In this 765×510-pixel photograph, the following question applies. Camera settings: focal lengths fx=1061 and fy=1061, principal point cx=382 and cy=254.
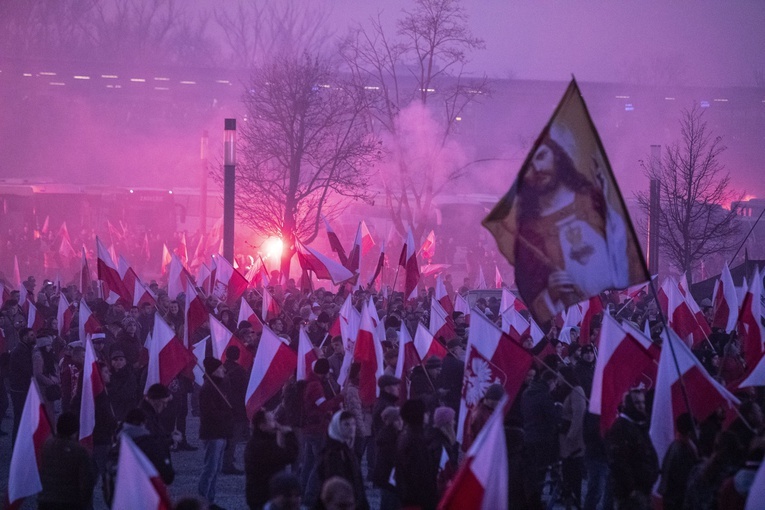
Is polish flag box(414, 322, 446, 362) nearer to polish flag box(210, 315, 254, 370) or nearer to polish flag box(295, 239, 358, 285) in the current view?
polish flag box(210, 315, 254, 370)

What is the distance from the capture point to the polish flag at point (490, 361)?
848cm

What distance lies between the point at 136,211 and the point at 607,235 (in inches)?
1481

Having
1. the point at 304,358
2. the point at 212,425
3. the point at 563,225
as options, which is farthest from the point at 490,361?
the point at 212,425

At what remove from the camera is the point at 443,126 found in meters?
48.4

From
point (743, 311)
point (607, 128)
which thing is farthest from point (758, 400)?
point (607, 128)

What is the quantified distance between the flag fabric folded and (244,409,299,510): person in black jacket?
2117 mm

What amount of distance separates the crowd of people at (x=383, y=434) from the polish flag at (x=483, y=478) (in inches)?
27.1

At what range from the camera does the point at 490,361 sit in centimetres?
849

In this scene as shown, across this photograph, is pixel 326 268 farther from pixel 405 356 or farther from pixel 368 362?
pixel 405 356

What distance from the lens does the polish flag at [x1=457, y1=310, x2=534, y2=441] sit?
8.48 meters

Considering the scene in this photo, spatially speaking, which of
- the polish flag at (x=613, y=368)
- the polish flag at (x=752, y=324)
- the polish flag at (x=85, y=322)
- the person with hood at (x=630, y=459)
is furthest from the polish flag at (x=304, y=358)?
the polish flag at (x=752, y=324)

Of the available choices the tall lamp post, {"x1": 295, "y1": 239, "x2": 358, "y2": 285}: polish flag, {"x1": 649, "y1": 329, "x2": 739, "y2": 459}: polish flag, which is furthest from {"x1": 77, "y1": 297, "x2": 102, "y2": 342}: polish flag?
the tall lamp post

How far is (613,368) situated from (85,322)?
8190 millimetres

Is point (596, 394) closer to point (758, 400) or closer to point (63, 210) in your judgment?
point (758, 400)
